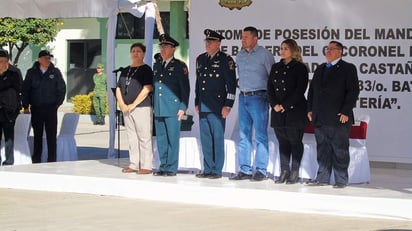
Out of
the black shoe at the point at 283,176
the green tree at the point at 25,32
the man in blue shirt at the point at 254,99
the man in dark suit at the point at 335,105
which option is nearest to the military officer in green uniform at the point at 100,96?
Result: the green tree at the point at 25,32

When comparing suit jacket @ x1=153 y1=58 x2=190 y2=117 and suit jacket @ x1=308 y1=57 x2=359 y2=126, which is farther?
suit jacket @ x1=153 y1=58 x2=190 y2=117

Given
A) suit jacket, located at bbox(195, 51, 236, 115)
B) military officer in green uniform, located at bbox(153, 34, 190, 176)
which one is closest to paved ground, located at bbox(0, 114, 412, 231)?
military officer in green uniform, located at bbox(153, 34, 190, 176)

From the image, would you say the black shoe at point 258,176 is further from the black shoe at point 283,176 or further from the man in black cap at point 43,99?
the man in black cap at point 43,99

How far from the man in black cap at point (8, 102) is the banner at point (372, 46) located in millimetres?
3236

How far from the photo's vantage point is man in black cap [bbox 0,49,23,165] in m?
13.6

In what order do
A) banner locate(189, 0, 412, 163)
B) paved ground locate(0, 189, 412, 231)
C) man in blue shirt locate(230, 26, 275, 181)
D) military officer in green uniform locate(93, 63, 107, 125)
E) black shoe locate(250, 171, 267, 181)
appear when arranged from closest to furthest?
paved ground locate(0, 189, 412, 231)
man in blue shirt locate(230, 26, 275, 181)
black shoe locate(250, 171, 267, 181)
banner locate(189, 0, 412, 163)
military officer in green uniform locate(93, 63, 107, 125)

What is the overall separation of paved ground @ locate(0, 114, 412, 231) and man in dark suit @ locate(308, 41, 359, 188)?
111 centimetres

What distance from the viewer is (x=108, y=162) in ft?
45.7

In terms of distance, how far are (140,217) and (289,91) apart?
2.47 m

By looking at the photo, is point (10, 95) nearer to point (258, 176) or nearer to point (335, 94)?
point (258, 176)

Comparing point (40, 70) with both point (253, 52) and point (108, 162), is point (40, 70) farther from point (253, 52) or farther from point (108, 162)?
point (253, 52)

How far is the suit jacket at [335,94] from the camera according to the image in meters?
10.7

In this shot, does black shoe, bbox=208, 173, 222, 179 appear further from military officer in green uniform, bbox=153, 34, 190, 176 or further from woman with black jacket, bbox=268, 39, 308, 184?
woman with black jacket, bbox=268, 39, 308, 184

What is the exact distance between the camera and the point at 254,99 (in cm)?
1142
